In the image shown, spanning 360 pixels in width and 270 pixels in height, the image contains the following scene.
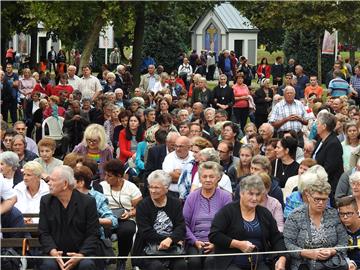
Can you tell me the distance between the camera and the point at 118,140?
17531 millimetres

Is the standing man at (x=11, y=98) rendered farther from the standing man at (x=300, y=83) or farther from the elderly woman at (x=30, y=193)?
the elderly woman at (x=30, y=193)

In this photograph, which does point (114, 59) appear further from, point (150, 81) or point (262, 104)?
point (262, 104)

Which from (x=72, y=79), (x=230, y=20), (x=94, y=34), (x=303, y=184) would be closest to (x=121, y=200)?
(x=303, y=184)

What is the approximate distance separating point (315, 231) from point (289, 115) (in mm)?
8907

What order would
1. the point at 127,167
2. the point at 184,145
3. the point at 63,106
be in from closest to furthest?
1. the point at 184,145
2. the point at 127,167
3. the point at 63,106

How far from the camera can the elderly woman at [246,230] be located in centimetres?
994

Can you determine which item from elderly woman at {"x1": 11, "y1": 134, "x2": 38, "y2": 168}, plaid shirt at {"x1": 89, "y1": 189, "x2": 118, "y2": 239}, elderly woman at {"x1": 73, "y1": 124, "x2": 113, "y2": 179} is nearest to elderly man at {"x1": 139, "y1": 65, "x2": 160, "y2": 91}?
elderly woman at {"x1": 73, "y1": 124, "x2": 113, "y2": 179}

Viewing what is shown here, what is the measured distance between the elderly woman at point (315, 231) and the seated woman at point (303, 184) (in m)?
0.13

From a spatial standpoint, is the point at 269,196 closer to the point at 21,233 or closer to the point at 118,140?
the point at 21,233

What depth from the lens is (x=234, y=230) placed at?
998 cm

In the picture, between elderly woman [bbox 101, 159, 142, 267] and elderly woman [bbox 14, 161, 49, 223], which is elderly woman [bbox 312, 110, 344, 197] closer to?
elderly woman [bbox 101, 159, 142, 267]

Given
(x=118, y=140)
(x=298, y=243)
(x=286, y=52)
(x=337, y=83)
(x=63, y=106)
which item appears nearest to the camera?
(x=298, y=243)

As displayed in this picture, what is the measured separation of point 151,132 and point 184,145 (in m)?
2.21

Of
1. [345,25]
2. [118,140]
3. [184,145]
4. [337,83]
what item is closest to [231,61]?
[345,25]
